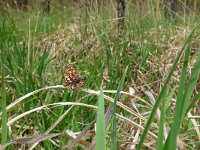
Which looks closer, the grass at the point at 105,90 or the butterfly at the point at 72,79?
the grass at the point at 105,90

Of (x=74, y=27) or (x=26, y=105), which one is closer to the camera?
(x=26, y=105)

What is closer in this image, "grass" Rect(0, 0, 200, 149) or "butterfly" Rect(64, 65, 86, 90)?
"grass" Rect(0, 0, 200, 149)

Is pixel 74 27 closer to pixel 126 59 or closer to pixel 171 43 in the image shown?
pixel 171 43

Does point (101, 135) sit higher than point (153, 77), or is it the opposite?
point (101, 135)

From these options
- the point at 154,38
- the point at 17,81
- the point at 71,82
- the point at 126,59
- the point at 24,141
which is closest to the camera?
the point at 24,141

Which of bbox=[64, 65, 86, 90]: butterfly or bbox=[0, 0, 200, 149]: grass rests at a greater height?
bbox=[64, 65, 86, 90]: butterfly

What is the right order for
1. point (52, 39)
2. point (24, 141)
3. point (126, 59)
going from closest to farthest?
point (24, 141), point (126, 59), point (52, 39)

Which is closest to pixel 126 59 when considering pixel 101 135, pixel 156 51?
pixel 156 51

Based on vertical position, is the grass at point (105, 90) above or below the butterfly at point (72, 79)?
below
